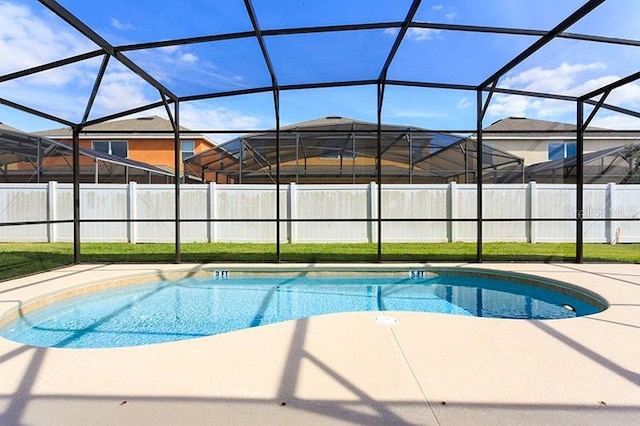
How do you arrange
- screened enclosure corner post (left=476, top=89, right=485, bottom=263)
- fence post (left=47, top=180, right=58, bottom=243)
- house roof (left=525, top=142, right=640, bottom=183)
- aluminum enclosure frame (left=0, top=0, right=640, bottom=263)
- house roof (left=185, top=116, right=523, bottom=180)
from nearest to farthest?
aluminum enclosure frame (left=0, top=0, right=640, bottom=263) < screened enclosure corner post (left=476, top=89, right=485, bottom=263) < fence post (left=47, top=180, right=58, bottom=243) < house roof (left=185, top=116, right=523, bottom=180) < house roof (left=525, top=142, right=640, bottom=183)

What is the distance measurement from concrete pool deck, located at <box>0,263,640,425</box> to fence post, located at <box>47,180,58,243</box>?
333 inches

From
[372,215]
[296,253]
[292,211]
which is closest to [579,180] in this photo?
[372,215]

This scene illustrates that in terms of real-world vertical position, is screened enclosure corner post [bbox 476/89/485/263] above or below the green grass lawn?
above

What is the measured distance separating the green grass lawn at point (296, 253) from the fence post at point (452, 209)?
303 millimetres

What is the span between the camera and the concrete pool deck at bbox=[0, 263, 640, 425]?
1.88m

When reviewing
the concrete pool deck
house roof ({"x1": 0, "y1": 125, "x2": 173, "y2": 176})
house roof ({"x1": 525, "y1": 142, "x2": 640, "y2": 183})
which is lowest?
the concrete pool deck

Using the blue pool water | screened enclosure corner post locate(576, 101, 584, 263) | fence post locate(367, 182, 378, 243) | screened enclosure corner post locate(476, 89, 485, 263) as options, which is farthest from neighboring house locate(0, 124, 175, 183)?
screened enclosure corner post locate(576, 101, 584, 263)

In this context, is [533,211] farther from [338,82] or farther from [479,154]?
[338,82]

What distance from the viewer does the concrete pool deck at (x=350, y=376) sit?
1881 millimetres

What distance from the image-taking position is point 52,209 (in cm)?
979

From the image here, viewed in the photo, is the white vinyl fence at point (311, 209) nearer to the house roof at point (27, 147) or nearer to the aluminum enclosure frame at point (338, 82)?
the house roof at point (27, 147)

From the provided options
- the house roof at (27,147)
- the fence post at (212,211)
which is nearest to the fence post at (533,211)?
the fence post at (212,211)

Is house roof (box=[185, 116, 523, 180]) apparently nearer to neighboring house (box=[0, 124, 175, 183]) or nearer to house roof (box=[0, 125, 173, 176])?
neighboring house (box=[0, 124, 175, 183])

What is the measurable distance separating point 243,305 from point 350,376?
3.21 m
